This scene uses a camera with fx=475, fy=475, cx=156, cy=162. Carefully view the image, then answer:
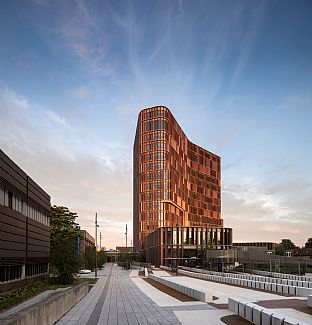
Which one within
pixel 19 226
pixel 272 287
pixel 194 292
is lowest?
pixel 272 287

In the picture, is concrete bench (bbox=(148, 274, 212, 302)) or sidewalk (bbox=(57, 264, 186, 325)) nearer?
sidewalk (bbox=(57, 264, 186, 325))

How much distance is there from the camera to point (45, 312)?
56.3 ft

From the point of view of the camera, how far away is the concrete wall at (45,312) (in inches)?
515

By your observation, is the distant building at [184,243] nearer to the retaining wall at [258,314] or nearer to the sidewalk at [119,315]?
the sidewalk at [119,315]

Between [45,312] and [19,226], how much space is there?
30018 millimetres

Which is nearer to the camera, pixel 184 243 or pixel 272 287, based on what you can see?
pixel 272 287

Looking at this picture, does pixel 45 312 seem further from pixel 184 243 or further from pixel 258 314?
pixel 184 243

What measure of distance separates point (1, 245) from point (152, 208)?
340 ft

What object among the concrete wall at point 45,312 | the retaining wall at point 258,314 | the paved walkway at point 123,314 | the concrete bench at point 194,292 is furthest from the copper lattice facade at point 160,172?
the retaining wall at point 258,314

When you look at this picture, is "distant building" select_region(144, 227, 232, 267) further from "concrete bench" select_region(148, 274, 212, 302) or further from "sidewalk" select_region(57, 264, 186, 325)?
"sidewalk" select_region(57, 264, 186, 325)

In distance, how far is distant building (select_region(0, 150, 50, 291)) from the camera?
39250 millimetres

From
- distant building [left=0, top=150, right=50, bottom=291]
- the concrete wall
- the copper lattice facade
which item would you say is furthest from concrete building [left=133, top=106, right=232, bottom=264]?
the concrete wall

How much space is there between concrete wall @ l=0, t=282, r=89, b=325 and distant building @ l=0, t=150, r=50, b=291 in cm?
1489

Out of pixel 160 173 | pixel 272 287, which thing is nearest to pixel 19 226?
pixel 272 287
